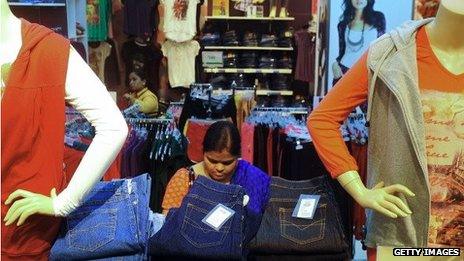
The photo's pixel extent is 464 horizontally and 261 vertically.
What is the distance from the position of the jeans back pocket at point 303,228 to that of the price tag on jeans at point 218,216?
0.19m

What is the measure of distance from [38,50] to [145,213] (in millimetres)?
583

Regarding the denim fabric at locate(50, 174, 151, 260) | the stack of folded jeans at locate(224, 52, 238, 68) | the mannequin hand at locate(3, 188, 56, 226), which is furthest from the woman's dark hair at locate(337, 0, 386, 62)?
the mannequin hand at locate(3, 188, 56, 226)

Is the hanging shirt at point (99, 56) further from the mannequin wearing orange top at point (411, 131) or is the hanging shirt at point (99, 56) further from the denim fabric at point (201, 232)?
the mannequin wearing orange top at point (411, 131)

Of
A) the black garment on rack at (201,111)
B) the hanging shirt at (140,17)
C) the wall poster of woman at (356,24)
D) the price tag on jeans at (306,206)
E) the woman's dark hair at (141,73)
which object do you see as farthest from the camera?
the woman's dark hair at (141,73)

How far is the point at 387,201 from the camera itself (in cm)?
144

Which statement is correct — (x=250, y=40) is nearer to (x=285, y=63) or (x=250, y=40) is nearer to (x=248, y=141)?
(x=285, y=63)

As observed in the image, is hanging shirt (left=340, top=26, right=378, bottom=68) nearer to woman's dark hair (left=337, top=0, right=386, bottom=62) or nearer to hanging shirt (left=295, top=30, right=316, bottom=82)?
woman's dark hair (left=337, top=0, right=386, bottom=62)

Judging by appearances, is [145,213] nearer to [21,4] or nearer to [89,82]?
[89,82]

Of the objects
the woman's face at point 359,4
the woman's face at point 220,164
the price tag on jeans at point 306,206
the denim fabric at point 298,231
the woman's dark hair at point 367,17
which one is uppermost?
the woman's face at point 359,4

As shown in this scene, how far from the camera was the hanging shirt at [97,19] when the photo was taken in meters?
5.12

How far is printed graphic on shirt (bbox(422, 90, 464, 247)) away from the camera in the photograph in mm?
1404

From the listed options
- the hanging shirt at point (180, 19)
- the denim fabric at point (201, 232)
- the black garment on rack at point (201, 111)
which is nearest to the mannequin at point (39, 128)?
the denim fabric at point (201, 232)

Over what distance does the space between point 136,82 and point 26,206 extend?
12.6 feet

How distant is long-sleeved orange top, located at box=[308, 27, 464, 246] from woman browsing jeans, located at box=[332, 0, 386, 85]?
2.40 m
